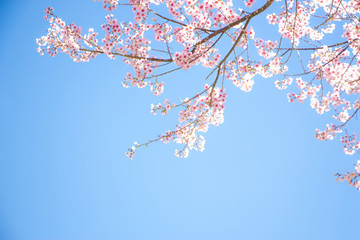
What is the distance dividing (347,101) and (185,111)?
403 centimetres

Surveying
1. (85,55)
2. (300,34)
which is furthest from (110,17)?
(300,34)

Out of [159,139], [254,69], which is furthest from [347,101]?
[159,139]

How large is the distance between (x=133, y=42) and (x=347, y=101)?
5137 mm

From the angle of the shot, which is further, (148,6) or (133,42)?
(133,42)

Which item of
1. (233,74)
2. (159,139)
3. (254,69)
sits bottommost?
(159,139)

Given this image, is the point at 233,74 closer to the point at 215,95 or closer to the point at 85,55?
the point at 215,95

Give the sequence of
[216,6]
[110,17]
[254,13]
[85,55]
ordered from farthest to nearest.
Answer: [85,55] < [110,17] < [216,6] < [254,13]

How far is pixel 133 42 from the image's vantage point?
5.36 m

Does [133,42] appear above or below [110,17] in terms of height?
below

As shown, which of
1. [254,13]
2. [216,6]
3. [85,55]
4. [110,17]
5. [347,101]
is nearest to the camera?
[254,13]

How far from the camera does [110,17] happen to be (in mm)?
5355

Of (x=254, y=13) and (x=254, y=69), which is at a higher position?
(x=254, y=69)

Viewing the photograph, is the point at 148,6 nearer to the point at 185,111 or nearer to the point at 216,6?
the point at 216,6

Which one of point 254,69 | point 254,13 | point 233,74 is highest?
point 233,74
